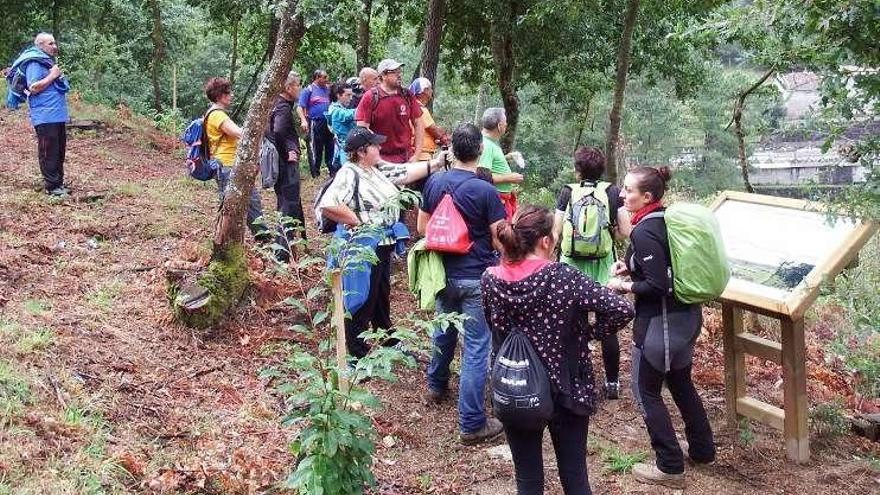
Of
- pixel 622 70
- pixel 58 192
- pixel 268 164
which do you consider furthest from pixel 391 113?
pixel 622 70

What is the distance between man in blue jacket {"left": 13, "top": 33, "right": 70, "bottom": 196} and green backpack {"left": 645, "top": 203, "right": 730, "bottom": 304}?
699 centimetres

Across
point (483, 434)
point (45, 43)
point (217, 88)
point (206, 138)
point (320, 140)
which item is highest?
point (45, 43)

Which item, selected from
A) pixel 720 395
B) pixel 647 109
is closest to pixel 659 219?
pixel 720 395

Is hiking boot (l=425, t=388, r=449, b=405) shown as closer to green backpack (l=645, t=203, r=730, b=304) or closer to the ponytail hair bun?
green backpack (l=645, t=203, r=730, b=304)

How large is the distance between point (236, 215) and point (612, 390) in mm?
3193

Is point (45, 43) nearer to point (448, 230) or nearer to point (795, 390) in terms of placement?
point (448, 230)

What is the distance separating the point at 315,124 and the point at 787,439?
7585 millimetres

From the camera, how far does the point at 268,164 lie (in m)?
7.14

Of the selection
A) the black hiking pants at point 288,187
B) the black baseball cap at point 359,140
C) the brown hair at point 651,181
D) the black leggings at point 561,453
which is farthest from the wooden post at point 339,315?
the black hiking pants at point 288,187

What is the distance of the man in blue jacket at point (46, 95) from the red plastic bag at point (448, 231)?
5622 mm

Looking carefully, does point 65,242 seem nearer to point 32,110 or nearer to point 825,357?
point 32,110

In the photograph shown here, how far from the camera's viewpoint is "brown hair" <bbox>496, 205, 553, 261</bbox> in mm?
3479

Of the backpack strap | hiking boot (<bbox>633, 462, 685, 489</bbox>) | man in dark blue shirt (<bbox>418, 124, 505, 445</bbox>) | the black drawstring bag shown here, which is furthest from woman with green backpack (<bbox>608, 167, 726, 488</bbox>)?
the backpack strap

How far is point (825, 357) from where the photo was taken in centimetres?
777
